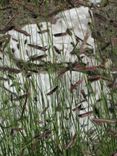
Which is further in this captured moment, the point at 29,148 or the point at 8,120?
the point at 8,120

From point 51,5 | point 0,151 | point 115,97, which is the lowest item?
point 0,151

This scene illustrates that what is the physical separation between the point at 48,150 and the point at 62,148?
133mm

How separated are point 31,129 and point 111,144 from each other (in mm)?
418

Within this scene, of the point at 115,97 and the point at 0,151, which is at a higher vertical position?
the point at 115,97

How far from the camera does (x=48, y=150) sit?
2926 mm

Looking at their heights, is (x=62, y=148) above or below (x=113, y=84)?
below

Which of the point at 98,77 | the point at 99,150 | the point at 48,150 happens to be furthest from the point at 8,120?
the point at 98,77

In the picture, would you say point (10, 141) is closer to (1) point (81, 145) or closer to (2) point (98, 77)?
(1) point (81, 145)

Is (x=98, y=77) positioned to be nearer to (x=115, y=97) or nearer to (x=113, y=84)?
(x=113, y=84)

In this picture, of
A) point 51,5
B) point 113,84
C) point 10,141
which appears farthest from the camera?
point 51,5

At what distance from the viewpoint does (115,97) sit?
289 centimetres

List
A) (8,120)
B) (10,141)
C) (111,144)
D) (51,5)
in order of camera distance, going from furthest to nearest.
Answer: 1. (51,5)
2. (8,120)
3. (10,141)
4. (111,144)

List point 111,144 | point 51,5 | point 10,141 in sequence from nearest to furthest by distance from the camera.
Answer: point 111,144, point 10,141, point 51,5

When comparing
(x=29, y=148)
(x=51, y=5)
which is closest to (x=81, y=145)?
(x=29, y=148)
